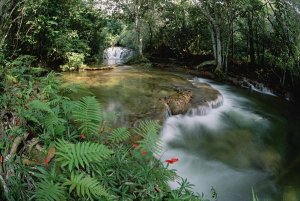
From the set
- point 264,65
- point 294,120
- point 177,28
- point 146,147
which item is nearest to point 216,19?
point 264,65

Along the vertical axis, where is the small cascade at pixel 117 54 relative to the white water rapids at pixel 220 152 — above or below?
above

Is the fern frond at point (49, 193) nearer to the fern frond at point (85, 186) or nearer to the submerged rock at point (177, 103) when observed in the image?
the fern frond at point (85, 186)

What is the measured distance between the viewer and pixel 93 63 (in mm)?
17438

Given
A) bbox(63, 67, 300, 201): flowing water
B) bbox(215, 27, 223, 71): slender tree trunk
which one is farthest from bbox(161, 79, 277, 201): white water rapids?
bbox(215, 27, 223, 71): slender tree trunk

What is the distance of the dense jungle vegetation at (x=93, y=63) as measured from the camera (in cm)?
286

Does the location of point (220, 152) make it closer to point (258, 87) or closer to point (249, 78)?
point (258, 87)

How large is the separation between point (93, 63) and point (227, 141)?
444 inches

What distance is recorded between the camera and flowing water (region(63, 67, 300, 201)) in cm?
640

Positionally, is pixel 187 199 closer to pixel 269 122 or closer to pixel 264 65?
pixel 269 122

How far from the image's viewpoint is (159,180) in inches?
127

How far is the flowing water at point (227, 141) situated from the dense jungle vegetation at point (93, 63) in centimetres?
109

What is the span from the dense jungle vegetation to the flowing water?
109 cm

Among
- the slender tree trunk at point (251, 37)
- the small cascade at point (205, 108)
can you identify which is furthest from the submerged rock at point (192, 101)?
the slender tree trunk at point (251, 37)

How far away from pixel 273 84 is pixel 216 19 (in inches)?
160
